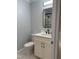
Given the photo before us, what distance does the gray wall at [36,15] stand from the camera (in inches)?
140

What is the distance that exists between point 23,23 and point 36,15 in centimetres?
61

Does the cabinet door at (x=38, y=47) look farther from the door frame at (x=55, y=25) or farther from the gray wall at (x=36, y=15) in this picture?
the door frame at (x=55, y=25)

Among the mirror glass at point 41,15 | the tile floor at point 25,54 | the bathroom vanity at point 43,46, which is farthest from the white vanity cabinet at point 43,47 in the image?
the mirror glass at point 41,15

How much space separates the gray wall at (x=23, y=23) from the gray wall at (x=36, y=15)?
0.56 feet

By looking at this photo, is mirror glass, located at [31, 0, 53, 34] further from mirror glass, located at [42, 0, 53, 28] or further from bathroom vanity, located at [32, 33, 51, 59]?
bathroom vanity, located at [32, 33, 51, 59]

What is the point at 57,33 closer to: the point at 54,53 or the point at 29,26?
the point at 54,53

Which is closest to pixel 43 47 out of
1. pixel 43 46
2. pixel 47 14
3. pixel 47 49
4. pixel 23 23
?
pixel 43 46

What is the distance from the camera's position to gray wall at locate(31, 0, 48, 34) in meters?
3.55

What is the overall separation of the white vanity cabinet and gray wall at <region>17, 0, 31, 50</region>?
40.6 inches

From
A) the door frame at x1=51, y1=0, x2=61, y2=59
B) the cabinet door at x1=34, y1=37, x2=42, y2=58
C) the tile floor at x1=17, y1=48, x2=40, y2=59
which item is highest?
the door frame at x1=51, y1=0, x2=61, y2=59

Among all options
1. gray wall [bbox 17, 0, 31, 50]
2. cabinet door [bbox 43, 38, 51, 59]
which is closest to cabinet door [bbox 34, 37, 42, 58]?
cabinet door [bbox 43, 38, 51, 59]

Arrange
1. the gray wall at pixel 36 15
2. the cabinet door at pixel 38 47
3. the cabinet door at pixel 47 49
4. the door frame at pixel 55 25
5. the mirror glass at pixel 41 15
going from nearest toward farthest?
the door frame at pixel 55 25 < the cabinet door at pixel 47 49 < the cabinet door at pixel 38 47 < the mirror glass at pixel 41 15 < the gray wall at pixel 36 15
